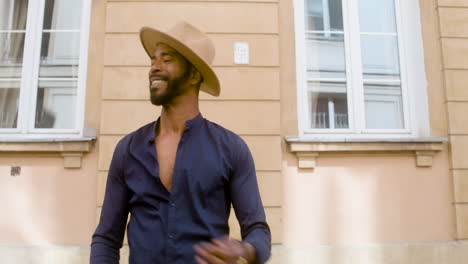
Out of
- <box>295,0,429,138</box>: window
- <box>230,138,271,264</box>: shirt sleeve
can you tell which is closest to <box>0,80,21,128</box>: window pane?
<box>295,0,429,138</box>: window

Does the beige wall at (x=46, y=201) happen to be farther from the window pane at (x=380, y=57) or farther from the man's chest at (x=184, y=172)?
the window pane at (x=380, y=57)

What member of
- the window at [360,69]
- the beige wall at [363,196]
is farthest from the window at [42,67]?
the window at [360,69]

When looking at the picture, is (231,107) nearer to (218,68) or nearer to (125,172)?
(218,68)

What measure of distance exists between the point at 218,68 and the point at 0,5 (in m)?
2.49

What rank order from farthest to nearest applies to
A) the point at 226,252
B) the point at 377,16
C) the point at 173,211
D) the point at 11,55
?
the point at 377,16 → the point at 11,55 → the point at 173,211 → the point at 226,252

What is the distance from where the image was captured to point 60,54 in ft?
13.7

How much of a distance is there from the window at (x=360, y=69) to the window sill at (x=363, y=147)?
229 mm

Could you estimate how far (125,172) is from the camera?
1471mm

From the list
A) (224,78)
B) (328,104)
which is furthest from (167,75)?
(328,104)

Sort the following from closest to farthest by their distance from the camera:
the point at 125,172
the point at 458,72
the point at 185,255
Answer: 1. the point at 185,255
2. the point at 125,172
3. the point at 458,72

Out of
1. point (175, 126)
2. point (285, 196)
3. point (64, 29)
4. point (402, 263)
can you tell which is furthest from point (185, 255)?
point (64, 29)

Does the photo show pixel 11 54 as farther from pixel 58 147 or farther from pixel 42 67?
pixel 58 147

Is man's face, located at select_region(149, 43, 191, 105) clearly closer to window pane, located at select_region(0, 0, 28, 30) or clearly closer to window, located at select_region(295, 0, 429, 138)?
window, located at select_region(295, 0, 429, 138)

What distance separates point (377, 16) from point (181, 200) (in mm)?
3854
